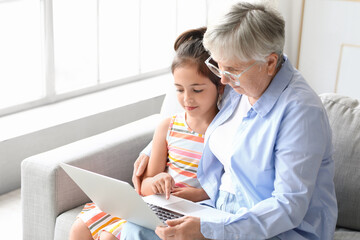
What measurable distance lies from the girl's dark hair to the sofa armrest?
1.60 feet

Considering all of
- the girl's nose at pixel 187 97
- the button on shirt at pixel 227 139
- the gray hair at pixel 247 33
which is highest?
the gray hair at pixel 247 33

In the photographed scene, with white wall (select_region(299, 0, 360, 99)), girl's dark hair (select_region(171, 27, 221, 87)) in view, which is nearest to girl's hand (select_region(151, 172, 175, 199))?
girl's dark hair (select_region(171, 27, 221, 87))

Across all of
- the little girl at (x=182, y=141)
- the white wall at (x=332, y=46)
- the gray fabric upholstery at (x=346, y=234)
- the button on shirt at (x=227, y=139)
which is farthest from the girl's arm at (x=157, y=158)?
the white wall at (x=332, y=46)

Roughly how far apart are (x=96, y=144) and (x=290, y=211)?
0.93 metres

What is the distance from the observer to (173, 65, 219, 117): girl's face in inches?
75.6

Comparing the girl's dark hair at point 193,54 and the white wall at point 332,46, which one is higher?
A: the girl's dark hair at point 193,54

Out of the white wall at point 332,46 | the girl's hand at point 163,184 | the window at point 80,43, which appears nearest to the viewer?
the girl's hand at point 163,184

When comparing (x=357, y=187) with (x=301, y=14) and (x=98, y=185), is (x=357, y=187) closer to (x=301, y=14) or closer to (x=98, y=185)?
(x=98, y=185)

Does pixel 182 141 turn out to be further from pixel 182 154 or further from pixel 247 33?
→ pixel 247 33

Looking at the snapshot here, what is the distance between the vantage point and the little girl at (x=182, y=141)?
1.92m

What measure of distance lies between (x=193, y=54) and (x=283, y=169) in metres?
0.53

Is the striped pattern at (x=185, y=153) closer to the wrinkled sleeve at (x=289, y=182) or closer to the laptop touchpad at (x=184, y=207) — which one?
the laptop touchpad at (x=184, y=207)

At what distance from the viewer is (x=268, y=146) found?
164cm

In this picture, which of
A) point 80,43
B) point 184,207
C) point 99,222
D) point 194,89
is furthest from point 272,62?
point 80,43
